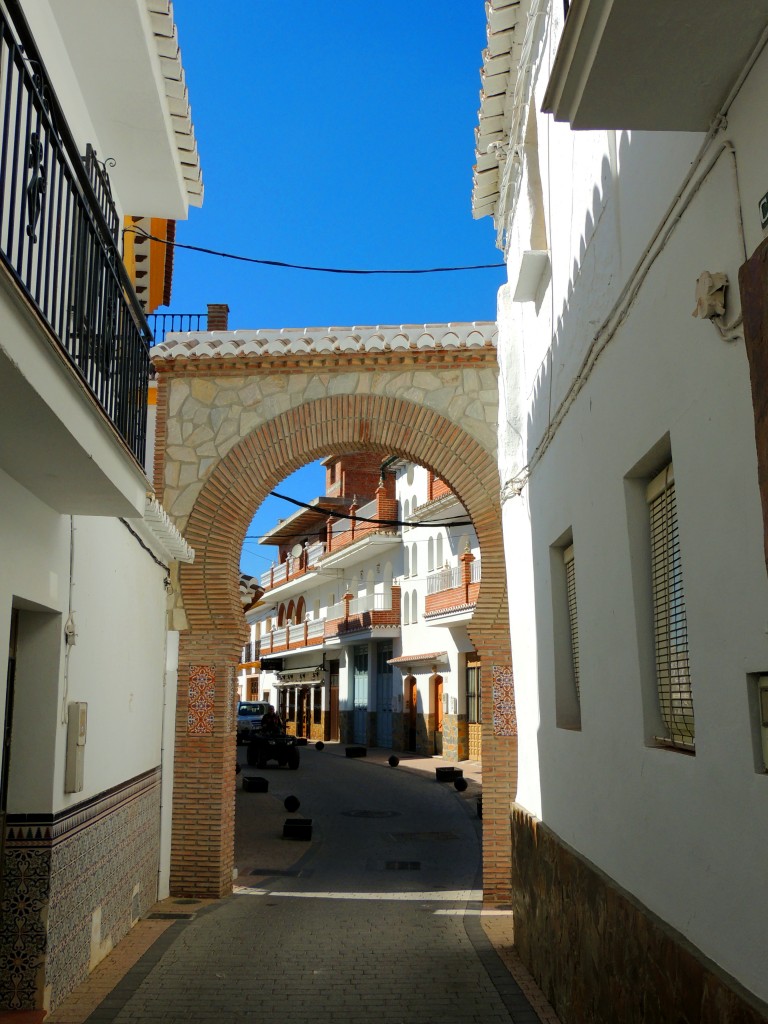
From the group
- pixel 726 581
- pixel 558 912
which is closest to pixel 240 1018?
pixel 558 912

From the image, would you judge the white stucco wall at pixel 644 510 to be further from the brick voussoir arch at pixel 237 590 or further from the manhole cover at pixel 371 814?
the manhole cover at pixel 371 814

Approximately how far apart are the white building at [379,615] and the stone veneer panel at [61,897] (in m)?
11.6

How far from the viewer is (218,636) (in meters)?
9.94

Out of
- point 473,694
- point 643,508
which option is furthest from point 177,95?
point 473,694

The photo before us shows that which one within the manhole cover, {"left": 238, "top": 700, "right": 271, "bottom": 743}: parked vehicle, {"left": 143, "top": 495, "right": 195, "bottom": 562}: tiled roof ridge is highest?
{"left": 143, "top": 495, "right": 195, "bottom": 562}: tiled roof ridge

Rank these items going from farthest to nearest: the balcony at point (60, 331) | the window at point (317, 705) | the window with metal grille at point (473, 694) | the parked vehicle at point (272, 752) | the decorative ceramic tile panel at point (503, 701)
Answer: the window at point (317, 705)
the parked vehicle at point (272, 752)
the window with metal grille at point (473, 694)
the decorative ceramic tile panel at point (503, 701)
the balcony at point (60, 331)

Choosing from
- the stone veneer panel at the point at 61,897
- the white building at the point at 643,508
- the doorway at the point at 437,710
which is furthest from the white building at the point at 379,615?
the white building at the point at 643,508

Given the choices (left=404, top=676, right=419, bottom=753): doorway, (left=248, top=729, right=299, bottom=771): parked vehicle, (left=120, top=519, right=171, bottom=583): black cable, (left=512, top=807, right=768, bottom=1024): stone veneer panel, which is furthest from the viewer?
(left=404, top=676, right=419, bottom=753): doorway

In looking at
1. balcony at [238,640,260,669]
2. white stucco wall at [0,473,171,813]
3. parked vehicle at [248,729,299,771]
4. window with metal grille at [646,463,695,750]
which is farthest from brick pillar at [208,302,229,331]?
balcony at [238,640,260,669]

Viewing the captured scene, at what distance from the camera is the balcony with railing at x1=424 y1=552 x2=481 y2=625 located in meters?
24.4

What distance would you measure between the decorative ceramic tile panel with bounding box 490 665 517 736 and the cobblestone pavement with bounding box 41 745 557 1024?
1680mm

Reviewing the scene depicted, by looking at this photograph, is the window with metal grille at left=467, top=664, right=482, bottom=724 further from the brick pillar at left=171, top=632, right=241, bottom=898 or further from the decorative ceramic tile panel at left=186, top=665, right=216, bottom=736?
the decorative ceramic tile panel at left=186, top=665, right=216, bottom=736

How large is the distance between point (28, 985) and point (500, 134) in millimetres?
6883

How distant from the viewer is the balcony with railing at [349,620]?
104ft
